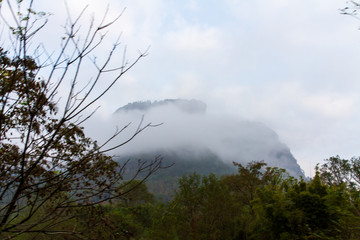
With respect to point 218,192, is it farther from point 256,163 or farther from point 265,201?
point 256,163

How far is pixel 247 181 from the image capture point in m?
19.2

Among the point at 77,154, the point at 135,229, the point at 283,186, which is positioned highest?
the point at 77,154

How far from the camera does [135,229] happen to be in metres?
22.2

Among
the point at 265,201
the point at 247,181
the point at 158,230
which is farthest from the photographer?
the point at 247,181

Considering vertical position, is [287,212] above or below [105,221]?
below

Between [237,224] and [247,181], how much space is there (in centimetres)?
1131

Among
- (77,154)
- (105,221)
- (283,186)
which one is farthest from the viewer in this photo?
(283,186)

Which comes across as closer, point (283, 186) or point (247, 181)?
point (283, 186)

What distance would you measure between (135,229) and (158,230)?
1637cm

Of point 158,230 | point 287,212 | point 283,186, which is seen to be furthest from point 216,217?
point 287,212

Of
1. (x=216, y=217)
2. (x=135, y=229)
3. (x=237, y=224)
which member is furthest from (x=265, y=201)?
(x=135, y=229)

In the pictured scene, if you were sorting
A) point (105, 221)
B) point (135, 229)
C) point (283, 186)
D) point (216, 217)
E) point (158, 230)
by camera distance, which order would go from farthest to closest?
point (135, 229), point (216, 217), point (158, 230), point (283, 186), point (105, 221)

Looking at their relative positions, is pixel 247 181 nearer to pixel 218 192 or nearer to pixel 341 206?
pixel 218 192

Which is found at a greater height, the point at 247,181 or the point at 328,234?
the point at 247,181
